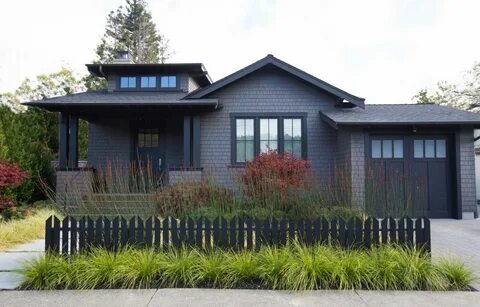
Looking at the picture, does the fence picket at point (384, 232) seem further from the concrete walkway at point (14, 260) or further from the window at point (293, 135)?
the window at point (293, 135)

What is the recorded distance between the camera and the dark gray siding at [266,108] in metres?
13.7

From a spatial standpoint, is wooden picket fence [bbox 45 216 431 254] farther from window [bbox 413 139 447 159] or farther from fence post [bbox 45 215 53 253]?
window [bbox 413 139 447 159]

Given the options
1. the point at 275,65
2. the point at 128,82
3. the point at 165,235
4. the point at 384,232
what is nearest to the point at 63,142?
the point at 128,82

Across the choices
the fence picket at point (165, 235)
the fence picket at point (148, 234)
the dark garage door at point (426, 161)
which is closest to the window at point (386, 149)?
the dark garage door at point (426, 161)

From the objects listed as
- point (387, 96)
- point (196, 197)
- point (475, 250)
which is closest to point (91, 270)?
point (196, 197)

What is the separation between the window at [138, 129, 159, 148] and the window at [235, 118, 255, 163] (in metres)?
3.47

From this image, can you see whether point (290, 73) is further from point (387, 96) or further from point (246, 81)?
point (387, 96)

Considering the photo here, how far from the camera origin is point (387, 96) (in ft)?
117

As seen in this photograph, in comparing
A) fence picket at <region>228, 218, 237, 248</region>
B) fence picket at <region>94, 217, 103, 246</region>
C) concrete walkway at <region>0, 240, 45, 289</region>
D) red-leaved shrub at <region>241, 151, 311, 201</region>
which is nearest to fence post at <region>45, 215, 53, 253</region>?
concrete walkway at <region>0, 240, 45, 289</region>

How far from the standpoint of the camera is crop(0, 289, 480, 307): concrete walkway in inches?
173

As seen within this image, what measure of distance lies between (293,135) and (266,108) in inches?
54.5

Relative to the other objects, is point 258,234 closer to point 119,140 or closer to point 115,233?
point 115,233

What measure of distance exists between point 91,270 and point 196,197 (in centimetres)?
419

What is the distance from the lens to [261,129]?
13.8 m
